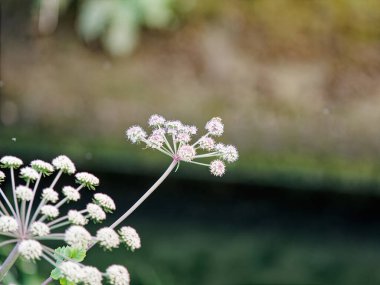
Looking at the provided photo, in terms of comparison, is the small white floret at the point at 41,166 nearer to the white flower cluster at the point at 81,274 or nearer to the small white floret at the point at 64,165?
the small white floret at the point at 64,165

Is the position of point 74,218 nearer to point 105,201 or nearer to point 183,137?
point 105,201

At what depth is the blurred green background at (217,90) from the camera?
3631 millimetres

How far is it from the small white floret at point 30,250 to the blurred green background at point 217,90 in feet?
9.75

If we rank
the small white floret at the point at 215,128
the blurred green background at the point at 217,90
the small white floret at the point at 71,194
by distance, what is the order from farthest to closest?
A: the blurred green background at the point at 217,90
the small white floret at the point at 215,128
the small white floret at the point at 71,194

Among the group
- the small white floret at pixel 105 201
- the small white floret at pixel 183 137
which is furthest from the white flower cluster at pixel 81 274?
the small white floret at pixel 183 137

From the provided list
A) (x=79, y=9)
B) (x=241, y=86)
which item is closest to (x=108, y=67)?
(x=79, y=9)

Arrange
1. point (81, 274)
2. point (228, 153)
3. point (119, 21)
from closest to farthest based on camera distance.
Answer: point (81, 274)
point (228, 153)
point (119, 21)

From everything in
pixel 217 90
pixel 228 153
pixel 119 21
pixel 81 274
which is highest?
pixel 119 21

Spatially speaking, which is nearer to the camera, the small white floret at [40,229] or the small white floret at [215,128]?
the small white floret at [40,229]

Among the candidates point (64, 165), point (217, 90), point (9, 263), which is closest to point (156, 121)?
Result: point (64, 165)

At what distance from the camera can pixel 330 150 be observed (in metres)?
3.70

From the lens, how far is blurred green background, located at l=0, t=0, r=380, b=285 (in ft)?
11.9

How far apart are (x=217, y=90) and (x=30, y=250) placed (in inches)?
126

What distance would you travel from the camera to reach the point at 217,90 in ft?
12.0
